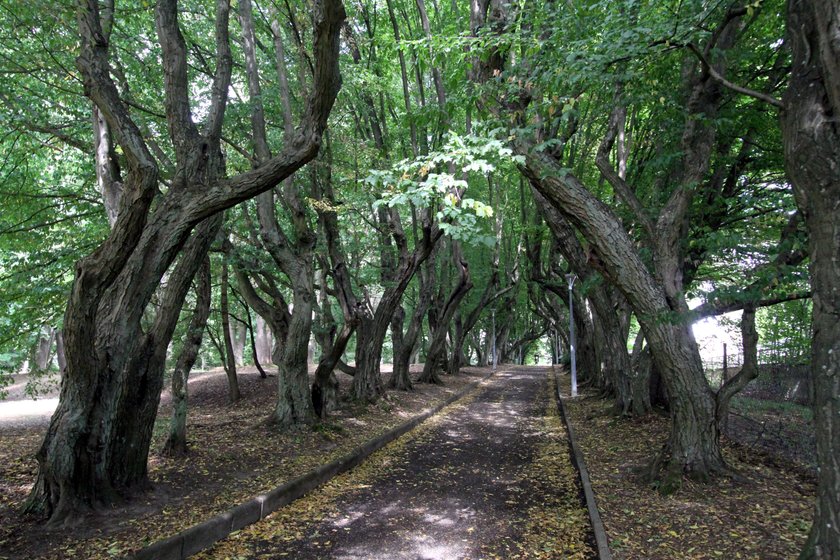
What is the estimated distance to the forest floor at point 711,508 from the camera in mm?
4457

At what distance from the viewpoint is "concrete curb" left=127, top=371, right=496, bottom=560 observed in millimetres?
4402

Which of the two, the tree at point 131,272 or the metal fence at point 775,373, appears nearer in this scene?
the tree at point 131,272

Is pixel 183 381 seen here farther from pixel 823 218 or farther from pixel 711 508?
pixel 823 218

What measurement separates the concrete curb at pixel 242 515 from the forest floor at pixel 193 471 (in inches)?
5.7

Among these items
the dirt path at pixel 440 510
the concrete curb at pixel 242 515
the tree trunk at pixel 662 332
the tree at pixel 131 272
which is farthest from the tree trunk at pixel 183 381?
the tree trunk at pixel 662 332

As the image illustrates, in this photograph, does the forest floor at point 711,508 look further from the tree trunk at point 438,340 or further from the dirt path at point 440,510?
the tree trunk at point 438,340

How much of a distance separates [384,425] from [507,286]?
1454 cm

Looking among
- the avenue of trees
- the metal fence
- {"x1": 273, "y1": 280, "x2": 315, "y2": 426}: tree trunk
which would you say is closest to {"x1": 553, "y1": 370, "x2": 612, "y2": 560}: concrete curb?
the avenue of trees

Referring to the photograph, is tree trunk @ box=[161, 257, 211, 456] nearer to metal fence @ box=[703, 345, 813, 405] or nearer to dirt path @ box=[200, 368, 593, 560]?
dirt path @ box=[200, 368, 593, 560]

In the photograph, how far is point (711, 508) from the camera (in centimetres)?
538

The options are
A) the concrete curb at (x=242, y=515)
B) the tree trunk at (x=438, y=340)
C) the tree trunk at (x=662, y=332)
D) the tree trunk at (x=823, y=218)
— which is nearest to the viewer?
the tree trunk at (x=823, y=218)

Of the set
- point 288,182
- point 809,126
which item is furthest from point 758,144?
point 288,182

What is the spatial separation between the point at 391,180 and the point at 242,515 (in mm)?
3776

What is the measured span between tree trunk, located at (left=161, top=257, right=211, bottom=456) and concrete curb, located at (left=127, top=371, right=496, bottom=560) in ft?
6.60
